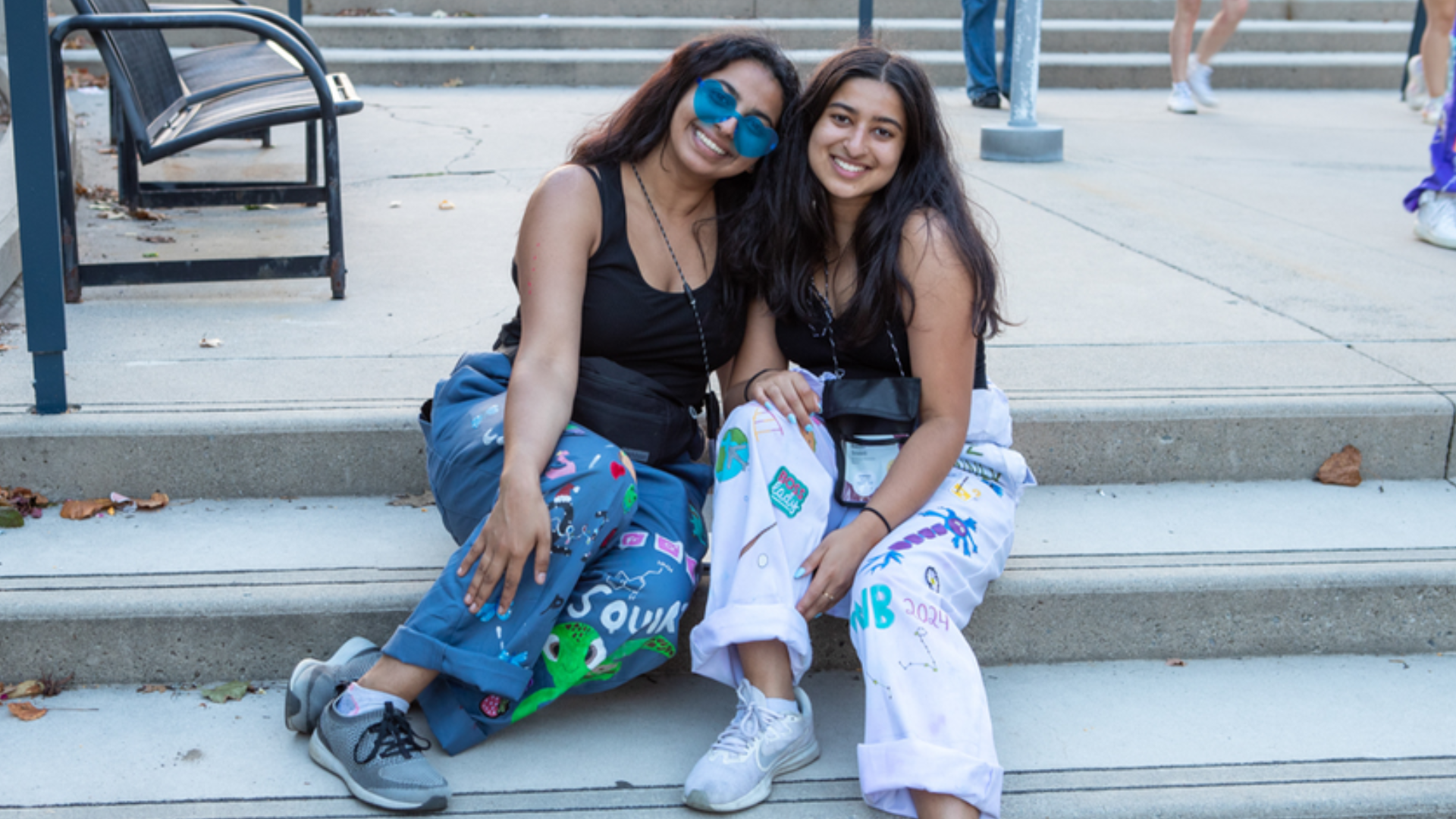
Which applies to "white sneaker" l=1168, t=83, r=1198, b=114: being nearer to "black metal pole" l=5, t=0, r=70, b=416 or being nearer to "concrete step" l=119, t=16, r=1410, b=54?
"concrete step" l=119, t=16, r=1410, b=54

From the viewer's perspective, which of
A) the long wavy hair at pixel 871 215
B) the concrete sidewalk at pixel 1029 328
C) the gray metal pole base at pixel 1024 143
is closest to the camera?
the long wavy hair at pixel 871 215

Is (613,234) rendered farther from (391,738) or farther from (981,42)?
(981,42)

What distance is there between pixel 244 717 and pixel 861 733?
111cm

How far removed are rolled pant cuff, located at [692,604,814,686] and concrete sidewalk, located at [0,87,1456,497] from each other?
93 cm

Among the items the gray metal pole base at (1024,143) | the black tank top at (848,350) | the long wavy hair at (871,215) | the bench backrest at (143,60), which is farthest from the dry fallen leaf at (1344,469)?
the gray metal pole base at (1024,143)

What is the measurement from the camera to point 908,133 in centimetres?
239

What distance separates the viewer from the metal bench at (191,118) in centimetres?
345

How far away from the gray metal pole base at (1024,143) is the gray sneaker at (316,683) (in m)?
4.69

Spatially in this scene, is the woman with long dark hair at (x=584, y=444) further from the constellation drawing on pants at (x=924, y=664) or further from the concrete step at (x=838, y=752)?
the constellation drawing on pants at (x=924, y=664)

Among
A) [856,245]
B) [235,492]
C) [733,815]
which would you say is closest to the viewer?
[733,815]

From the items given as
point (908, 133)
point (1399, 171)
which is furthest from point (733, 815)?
point (1399, 171)

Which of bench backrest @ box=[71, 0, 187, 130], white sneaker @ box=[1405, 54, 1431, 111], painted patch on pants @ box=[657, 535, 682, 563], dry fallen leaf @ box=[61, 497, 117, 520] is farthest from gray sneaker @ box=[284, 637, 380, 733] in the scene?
white sneaker @ box=[1405, 54, 1431, 111]

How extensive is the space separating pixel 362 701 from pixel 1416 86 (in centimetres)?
859

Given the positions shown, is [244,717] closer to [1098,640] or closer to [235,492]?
[235,492]
